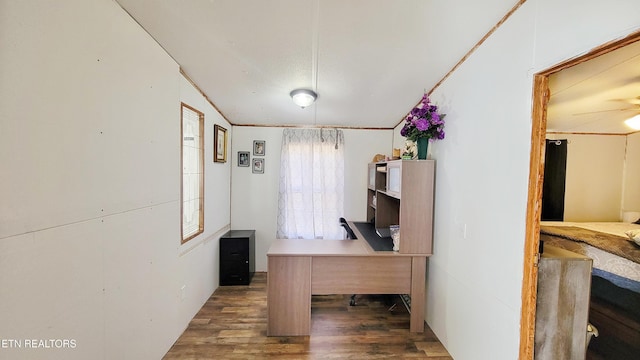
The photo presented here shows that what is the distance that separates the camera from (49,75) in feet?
3.25

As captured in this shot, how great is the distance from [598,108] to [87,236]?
421 centimetres

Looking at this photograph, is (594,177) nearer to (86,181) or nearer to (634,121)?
(634,121)

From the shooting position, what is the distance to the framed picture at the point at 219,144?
3.01 m

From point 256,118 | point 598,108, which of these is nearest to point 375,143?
point 256,118

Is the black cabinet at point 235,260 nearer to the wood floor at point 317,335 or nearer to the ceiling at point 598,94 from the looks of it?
the wood floor at point 317,335

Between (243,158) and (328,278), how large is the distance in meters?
2.34

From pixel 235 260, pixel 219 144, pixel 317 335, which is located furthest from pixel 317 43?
pixel 235 260

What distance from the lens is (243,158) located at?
12.3ft

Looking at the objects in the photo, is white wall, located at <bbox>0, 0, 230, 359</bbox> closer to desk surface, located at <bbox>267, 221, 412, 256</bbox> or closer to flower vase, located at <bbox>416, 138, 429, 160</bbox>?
desk surface, located at <bbox>267, 221, 412, 256</bbox>

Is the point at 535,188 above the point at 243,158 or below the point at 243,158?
below

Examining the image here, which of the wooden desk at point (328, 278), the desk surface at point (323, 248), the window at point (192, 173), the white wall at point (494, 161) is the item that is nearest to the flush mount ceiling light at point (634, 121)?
the white wall at point (494, 161)

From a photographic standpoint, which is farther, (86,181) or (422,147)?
(422,147)

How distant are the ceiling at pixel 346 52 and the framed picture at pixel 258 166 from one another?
1.11 meters

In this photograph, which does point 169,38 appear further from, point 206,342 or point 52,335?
point 206,342
